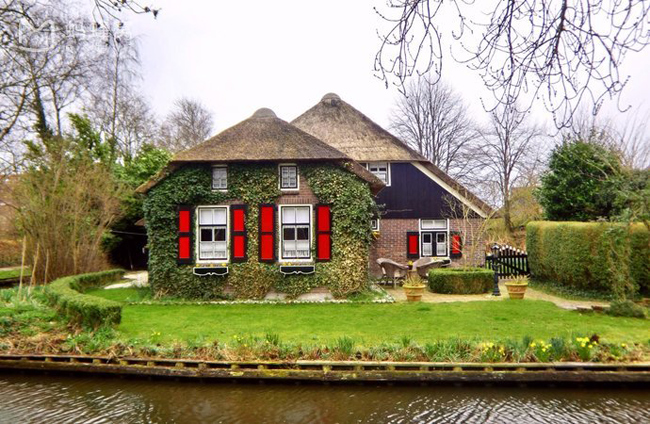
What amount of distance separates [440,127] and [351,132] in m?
11.4

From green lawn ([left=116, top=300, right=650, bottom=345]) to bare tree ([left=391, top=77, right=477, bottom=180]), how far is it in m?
17.1

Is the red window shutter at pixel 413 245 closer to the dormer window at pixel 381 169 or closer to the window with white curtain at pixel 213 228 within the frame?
the dormer window at pixel 381 169

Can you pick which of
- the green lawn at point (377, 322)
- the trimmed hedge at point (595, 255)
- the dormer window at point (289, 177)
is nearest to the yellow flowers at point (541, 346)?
the green lawn at point (377, 322)

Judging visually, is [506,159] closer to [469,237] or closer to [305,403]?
[469,237]

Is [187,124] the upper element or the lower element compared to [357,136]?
upper

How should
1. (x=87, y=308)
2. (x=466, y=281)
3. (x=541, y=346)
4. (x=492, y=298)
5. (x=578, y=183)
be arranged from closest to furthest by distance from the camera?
(x=541, y=346) → (x=87, y=308) → (x=492, y=298) → (x=466, y=281) → (x=578, y=183)

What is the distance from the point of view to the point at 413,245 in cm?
1627

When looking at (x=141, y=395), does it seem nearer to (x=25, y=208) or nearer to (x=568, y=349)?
(x=568, y=349)

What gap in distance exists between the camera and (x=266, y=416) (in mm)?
5227

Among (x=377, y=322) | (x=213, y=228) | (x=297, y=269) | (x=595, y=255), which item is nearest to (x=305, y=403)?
(x=377, y=322)

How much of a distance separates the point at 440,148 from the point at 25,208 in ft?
75.0

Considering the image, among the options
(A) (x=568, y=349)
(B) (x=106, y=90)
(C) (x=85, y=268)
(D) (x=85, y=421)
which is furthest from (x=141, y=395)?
(B) (x=106, y=90)

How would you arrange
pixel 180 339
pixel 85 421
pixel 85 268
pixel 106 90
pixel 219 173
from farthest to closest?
1. pixel 106 90
2. pixel 85 268
3. pixel 219 173
4. pixel 180 339
5. pixel 85 421

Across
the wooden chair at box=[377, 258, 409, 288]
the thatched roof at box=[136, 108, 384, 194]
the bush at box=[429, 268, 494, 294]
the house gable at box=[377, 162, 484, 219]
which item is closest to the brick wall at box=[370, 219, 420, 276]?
the house gable at box=[377, 162, 484, 219]
